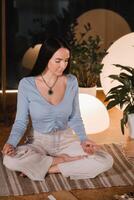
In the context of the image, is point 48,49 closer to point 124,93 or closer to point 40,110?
point 40,110

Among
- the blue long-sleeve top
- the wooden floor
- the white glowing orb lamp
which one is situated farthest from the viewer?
the white glowing orb lamp

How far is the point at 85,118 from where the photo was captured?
3715 mm

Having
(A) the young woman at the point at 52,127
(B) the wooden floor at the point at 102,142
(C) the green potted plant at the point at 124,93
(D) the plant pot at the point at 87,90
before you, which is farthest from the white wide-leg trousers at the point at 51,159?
(D) the plant pot at the point at 87,90

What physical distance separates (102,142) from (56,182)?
82cm

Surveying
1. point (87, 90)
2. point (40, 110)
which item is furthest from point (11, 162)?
point (87, 90)

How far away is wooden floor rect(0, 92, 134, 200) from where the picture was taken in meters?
2.80

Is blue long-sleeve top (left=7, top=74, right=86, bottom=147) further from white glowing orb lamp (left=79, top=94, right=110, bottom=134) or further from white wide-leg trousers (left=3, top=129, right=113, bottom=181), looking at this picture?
white glowing orb lamp (left=79, top=94, right=110, bottom=134)

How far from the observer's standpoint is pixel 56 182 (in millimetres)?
2977

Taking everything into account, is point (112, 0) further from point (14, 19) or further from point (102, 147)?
point (102, 147)

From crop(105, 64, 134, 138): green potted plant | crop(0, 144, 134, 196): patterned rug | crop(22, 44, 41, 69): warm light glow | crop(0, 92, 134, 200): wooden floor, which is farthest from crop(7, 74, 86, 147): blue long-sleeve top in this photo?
crop(22, 44, 41, 69): warm light glow

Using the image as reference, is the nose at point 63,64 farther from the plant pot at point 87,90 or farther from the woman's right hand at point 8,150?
the plant pot at point 87,90

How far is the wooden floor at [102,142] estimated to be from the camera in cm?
280

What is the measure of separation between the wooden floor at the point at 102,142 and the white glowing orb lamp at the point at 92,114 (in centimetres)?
8

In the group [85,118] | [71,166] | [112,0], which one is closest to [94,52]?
[85,118]
